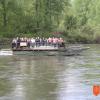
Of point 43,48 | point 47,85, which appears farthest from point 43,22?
point 47,85

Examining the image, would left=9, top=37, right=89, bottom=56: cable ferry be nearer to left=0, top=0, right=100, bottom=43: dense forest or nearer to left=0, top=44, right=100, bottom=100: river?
left=0, top=44, right=100, bottom=100: river

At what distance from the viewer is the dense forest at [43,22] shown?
297 feet

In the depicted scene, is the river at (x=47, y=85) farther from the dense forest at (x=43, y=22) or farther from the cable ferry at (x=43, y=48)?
the dense forest at (x=43, y=22)

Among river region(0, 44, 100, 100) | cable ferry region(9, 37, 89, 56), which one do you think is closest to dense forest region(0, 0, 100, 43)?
cable ferry region(9, 37, 89, 56)

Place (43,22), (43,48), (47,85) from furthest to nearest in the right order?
(43,22) < (43,48) < (47,85)

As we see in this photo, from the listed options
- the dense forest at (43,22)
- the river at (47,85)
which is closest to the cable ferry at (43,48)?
the river at (47,85)

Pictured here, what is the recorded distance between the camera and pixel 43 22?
93562mm

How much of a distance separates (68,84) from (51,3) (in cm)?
7542

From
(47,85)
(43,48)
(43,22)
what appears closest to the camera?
(47,85)

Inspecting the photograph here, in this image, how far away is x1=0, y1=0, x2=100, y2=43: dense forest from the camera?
9062 cm

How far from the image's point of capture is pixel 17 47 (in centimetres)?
5544

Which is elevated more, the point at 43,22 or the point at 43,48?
the point at 43,22

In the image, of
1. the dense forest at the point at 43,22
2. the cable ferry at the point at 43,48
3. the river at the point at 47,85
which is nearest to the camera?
the river at the point at 47,85

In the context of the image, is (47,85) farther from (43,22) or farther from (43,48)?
(43,22)
